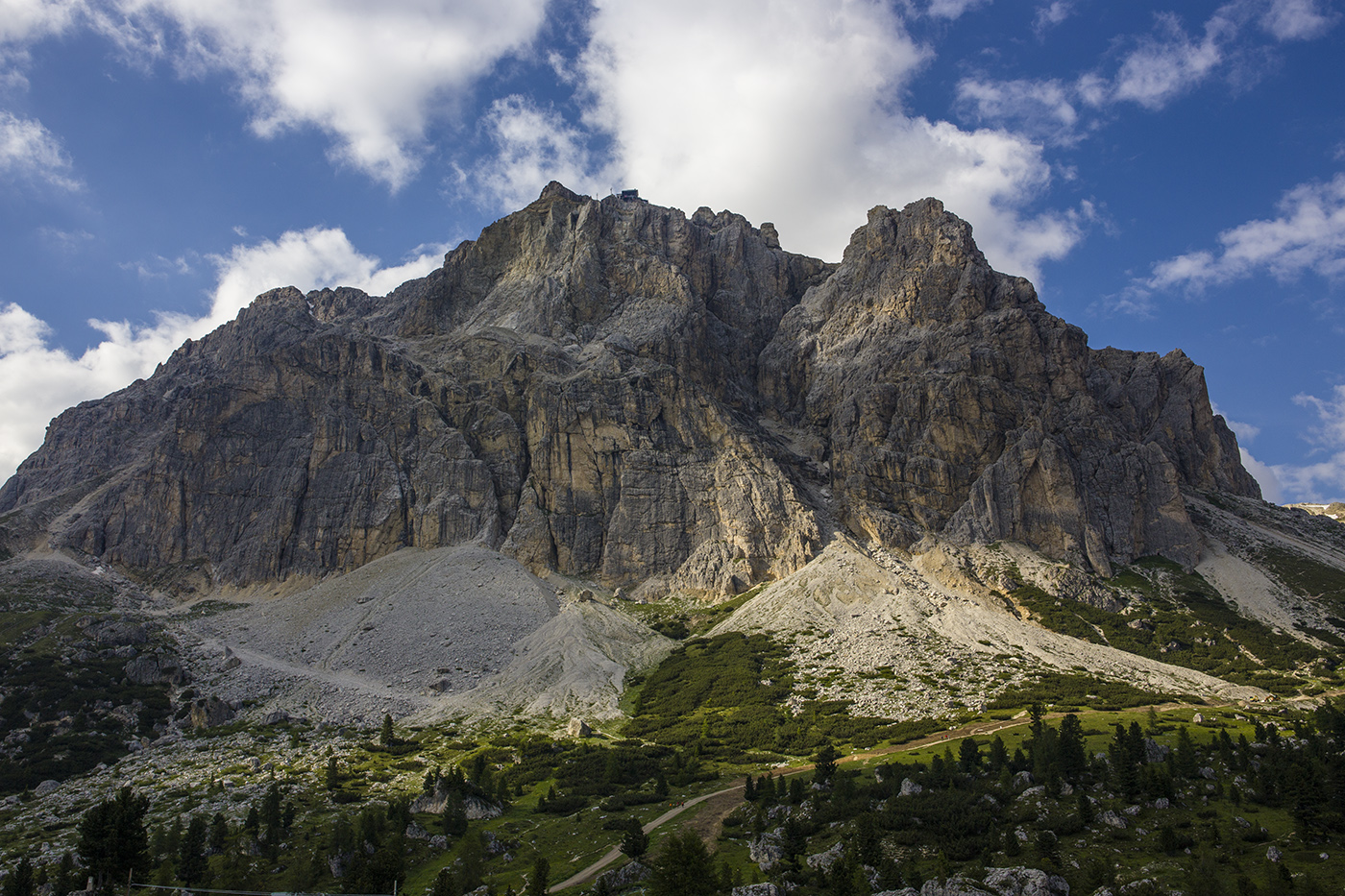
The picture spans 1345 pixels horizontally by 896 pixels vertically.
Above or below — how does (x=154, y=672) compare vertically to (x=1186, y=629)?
below

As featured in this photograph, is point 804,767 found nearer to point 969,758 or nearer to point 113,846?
point 969,758

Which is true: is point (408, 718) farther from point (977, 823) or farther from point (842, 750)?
point (977, 823)

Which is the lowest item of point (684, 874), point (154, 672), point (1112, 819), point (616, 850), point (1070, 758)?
point (616, 850)

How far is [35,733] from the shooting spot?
95.5 meters

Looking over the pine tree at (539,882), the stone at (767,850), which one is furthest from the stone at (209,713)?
the stone at (767,850)

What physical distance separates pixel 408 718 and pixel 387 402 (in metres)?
91.6

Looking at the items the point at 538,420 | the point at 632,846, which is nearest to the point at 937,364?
the point at 538,420

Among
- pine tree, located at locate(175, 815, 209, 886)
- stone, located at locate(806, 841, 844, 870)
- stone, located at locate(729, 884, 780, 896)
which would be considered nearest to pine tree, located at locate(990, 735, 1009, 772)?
stone, located at locate(806, 841, 844, 870)

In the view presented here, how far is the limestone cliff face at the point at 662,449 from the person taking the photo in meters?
156

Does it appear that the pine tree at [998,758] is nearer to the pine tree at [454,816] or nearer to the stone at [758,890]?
the stone at [758,890]

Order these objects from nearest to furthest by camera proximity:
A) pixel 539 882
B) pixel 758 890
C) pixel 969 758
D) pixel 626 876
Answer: pixel 758 890
pixel 539 882
pixel 626 876
pixel 969 758

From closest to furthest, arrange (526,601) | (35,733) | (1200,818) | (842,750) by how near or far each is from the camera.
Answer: (1200,818)
(842,750)
(35,733)
(526,601)

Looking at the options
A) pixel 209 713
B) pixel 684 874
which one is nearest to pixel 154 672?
pixel 209 713

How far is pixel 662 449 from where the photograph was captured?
173 metres
